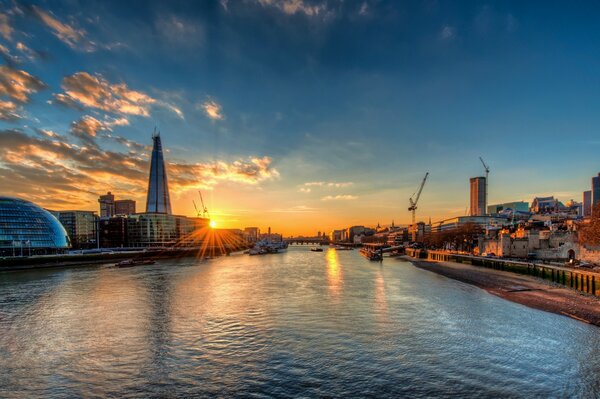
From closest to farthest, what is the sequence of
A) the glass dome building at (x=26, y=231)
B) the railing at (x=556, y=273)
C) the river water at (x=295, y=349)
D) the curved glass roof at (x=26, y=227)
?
1. the river water at (x=295, y=349)
2. the railing at (x=556, y=273)
3. the glass dome building at (x=26, y=231)
4. the curved glass roof at (x=26, y=227)

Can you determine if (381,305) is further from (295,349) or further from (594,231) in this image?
(594,231)

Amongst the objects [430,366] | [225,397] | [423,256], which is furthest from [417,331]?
[423,256]

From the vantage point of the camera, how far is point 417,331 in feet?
90.4

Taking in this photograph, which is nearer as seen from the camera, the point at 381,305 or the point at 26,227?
the point at 381,305

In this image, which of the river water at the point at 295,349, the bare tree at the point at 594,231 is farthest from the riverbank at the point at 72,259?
the bare tree at the point at 594,231

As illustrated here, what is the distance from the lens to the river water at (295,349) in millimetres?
18125

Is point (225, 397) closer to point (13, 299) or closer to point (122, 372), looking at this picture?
point (122, 372)

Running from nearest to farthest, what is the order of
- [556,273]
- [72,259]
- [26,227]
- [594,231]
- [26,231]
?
[556,273] → [594,231] → [72,259] → [26,231] → [26,227]

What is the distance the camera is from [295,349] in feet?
77.4

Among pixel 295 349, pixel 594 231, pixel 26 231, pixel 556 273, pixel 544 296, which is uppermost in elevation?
pixel 594 231

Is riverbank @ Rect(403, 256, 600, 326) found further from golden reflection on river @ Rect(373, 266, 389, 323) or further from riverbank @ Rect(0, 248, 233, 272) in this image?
riverbank @ Rect(0, 248, 233, 272)

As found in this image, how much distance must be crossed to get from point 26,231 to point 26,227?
5.83 feet

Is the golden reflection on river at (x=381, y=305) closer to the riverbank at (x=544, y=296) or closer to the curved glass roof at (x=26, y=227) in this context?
the riverbank at (x=544, y=296)

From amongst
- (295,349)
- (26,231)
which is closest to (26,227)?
(26,231)
